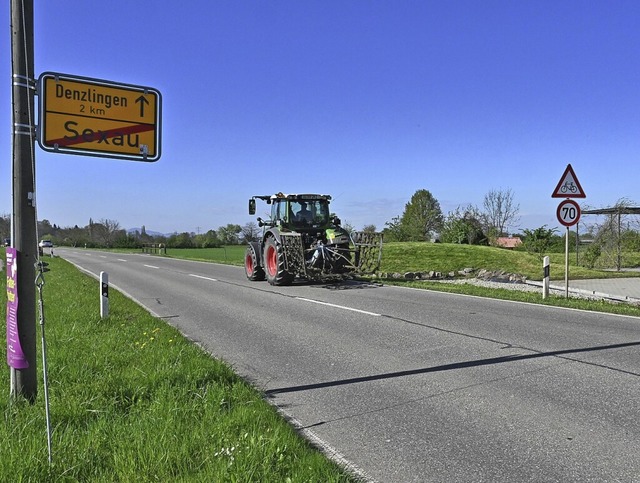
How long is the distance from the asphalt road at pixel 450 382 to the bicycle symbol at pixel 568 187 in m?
3.28

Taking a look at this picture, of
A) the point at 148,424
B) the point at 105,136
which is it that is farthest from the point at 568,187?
the point at 148,424

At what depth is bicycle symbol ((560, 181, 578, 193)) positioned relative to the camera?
40.0 feet

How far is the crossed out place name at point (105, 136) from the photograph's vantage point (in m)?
4.10

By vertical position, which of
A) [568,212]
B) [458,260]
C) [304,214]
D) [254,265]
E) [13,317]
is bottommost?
[458,260]

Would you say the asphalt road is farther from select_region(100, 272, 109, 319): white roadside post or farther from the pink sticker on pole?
the pink sticker on pole

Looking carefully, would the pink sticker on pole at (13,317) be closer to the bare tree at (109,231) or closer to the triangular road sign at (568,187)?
the triangular road sign at (568,187)

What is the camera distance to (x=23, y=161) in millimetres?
3838

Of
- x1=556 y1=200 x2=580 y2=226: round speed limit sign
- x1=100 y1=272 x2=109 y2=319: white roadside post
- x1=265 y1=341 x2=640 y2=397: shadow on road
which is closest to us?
x1=265 y1=341 x2=640 y2=397: shadow on road

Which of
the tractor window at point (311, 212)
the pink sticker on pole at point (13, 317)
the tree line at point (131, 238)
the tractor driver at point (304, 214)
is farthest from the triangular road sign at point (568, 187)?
the tree line at point (131, 238)

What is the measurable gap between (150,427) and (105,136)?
2.37 meters

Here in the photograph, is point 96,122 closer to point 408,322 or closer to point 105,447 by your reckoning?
point 105,447

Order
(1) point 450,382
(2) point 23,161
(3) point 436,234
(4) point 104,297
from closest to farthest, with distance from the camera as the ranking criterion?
(2) point 23,161 → (1) point 450,382 → (4) point 104,297 → (3) point 436,234

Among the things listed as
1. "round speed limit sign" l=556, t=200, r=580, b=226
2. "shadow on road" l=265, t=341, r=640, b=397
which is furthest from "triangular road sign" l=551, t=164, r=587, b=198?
"shadow on road" l=265, t=341, r=640, b=397

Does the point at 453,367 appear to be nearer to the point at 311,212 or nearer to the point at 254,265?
the point at 311,212
